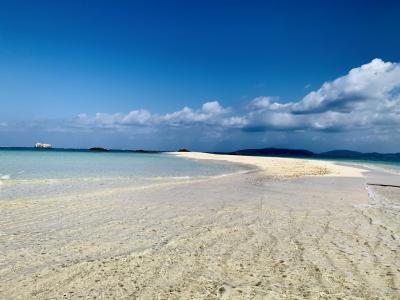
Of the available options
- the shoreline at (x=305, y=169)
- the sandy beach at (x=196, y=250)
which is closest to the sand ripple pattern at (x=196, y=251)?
the sandy beach at (x=196, y=250)

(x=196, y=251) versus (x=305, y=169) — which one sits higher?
(x=305, y=169)

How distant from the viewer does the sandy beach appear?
195 inches

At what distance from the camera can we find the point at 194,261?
6129 millimetres

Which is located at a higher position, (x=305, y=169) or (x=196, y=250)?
(x=305, y=169)

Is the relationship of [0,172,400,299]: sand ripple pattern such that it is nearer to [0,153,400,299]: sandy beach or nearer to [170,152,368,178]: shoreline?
[0,153,400,299]: sandy beach

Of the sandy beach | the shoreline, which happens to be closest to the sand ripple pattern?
the sandy beach

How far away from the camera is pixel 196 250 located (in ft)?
22.3

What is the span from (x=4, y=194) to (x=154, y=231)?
903cm

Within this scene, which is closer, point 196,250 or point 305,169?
point 196,250

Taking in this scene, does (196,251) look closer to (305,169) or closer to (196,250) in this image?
(196,250)

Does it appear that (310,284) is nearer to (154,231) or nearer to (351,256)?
(351,256)

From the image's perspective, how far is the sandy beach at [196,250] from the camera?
195 inches

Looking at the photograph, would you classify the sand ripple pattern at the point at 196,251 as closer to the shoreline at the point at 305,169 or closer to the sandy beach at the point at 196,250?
the sandy beach at the point at 196,250

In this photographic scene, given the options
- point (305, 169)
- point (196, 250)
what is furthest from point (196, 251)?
point (305, 169)
